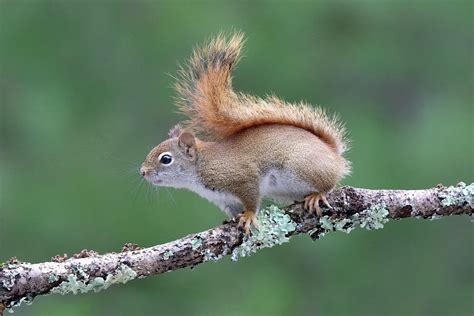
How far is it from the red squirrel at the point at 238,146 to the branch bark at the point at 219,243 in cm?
19

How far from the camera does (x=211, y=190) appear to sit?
4086 mm

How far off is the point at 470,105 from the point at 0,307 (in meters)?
5.53

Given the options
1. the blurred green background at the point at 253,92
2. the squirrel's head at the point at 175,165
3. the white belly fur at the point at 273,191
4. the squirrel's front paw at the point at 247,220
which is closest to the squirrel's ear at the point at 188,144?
the squirrel's head at the point at 175,165

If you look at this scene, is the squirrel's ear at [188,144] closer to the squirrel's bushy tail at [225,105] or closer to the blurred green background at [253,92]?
the squirrel's bushy tail at [225,105]

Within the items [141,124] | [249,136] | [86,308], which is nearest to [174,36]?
[141,124]

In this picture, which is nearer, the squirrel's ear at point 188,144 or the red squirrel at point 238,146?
the red squirrel at point 238,146

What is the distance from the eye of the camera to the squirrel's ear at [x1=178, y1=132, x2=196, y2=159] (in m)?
4.15

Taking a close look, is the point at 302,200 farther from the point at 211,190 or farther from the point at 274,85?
the point at 274,85

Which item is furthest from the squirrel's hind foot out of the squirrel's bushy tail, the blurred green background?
the blurred green background

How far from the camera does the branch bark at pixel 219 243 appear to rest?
329cm

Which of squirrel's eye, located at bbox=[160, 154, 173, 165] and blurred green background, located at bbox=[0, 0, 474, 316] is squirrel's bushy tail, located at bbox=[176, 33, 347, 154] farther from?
blurred green background, located at bbox=[0, 0, 474, 316]

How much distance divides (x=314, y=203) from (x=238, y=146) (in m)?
0.44

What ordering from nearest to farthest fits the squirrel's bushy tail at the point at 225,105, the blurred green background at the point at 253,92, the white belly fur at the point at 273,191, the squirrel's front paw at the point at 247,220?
the squirrel's front paw at the point at 247,220 → the white belly fur at the point at 273,191 → the squirrel's bushy tail at the point at 225,105 → the blurred green background at the point at 253,92

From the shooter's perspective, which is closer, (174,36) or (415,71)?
(174,36)
